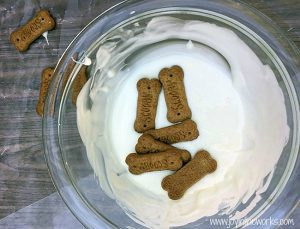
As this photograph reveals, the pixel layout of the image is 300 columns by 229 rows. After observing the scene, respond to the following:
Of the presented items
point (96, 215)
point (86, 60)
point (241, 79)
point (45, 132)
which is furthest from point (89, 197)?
point (241, 79)

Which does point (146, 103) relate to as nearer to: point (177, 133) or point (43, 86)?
point (177, 133)

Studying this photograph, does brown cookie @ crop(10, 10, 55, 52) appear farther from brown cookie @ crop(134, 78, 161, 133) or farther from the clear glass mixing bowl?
brown cookie @ crop(134, 78, 161, 133)

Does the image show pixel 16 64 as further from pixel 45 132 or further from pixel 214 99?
pixel 214 99

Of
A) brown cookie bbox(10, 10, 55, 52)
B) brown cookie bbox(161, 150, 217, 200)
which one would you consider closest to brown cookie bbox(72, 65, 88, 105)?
brown cookie bbox(10, 10, 55, 52)

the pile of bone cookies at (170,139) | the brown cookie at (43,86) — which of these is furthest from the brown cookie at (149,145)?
the brown cookie at (43,86)

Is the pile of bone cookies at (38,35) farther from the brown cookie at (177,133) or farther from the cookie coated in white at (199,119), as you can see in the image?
the brown cookie at (177,133)

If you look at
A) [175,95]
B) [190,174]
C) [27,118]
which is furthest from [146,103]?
[27,118]
